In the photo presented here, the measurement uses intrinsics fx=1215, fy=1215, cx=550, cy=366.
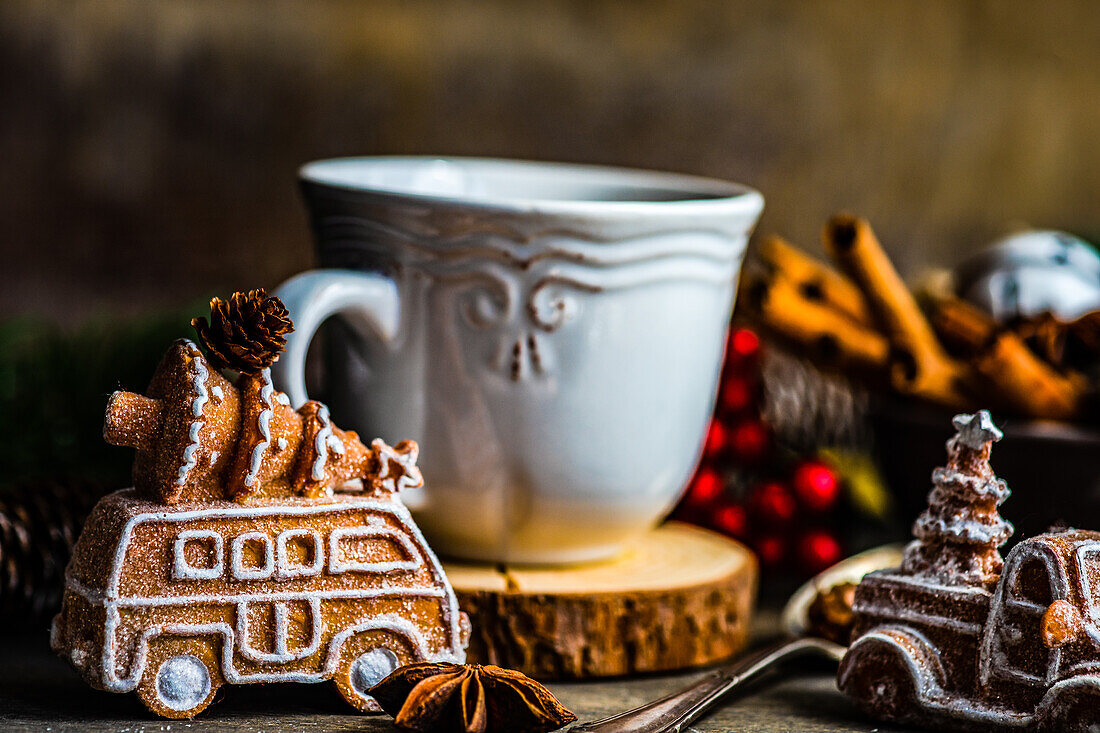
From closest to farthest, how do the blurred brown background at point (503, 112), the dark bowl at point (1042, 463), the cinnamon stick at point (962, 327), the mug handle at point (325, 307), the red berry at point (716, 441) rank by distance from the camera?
the mug handle at point (325, 307) < the dark bowl at point (1042, 463) < the cinnamon stick at point (962, 327) < the red berry at point (716, 441) < the blurred brown background at point (503, 112)

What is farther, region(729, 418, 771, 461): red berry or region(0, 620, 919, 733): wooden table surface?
region(729, 418, 771, 461): red berry

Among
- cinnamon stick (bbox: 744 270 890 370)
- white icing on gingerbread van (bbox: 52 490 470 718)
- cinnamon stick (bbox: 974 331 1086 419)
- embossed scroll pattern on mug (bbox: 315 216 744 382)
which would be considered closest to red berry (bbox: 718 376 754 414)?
cinnamon stick (bbox: 744 270 890 370)

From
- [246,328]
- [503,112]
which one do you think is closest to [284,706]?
[246,328]

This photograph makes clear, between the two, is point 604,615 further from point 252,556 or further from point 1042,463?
point 1042,463

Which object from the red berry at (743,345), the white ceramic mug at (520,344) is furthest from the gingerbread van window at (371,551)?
the red berry at (743,345)

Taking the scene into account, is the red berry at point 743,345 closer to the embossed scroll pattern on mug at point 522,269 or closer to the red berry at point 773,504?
the red berry at point 773,504

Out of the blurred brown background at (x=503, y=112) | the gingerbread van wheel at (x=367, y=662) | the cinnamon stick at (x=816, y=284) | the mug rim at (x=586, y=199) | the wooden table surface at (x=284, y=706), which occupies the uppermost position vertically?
the blurred brown background at (x=503, y=112)

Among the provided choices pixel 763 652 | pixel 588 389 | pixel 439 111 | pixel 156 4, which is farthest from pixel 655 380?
pixel 156 4

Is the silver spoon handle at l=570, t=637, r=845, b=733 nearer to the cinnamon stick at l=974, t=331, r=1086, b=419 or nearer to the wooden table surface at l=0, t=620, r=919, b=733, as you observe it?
the wooden table surface at l=0, t=620, r=919, b=733
